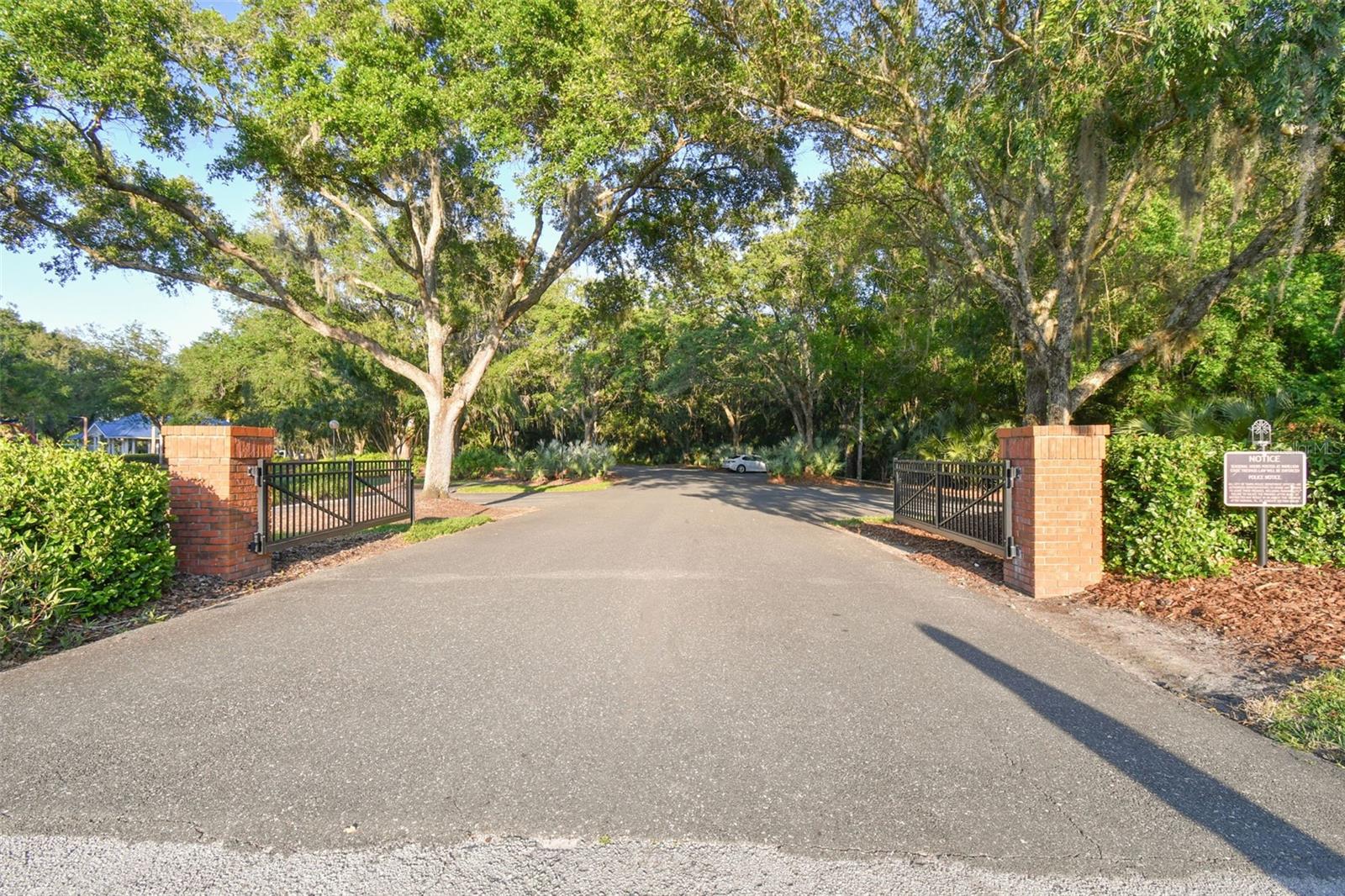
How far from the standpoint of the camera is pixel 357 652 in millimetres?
4617

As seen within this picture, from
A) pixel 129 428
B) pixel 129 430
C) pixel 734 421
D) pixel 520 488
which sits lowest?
pixel 520 488

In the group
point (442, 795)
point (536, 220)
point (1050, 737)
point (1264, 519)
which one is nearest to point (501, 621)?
point (442, 795)

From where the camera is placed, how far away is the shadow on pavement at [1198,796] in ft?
7.77

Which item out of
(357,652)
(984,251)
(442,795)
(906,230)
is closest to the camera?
(442,795)

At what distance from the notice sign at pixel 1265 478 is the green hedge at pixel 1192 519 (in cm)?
22

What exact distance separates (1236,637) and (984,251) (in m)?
9.58

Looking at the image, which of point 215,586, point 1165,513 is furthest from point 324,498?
point 1165,513

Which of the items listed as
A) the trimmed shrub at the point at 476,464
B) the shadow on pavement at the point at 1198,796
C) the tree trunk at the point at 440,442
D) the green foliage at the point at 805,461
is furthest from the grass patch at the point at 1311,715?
the trimmed shrub at the point at 476,464

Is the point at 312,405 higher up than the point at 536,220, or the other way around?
the point at 536,220

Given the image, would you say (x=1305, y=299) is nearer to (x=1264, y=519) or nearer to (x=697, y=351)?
(x=1264, y=519)

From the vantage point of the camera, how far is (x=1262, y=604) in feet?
18.0

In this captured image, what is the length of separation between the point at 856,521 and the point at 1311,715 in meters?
9.38

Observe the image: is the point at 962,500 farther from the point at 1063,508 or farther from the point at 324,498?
the point at 324,498

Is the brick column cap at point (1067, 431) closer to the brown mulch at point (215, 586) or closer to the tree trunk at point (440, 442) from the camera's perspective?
the brown mulch at point (215, 586)
